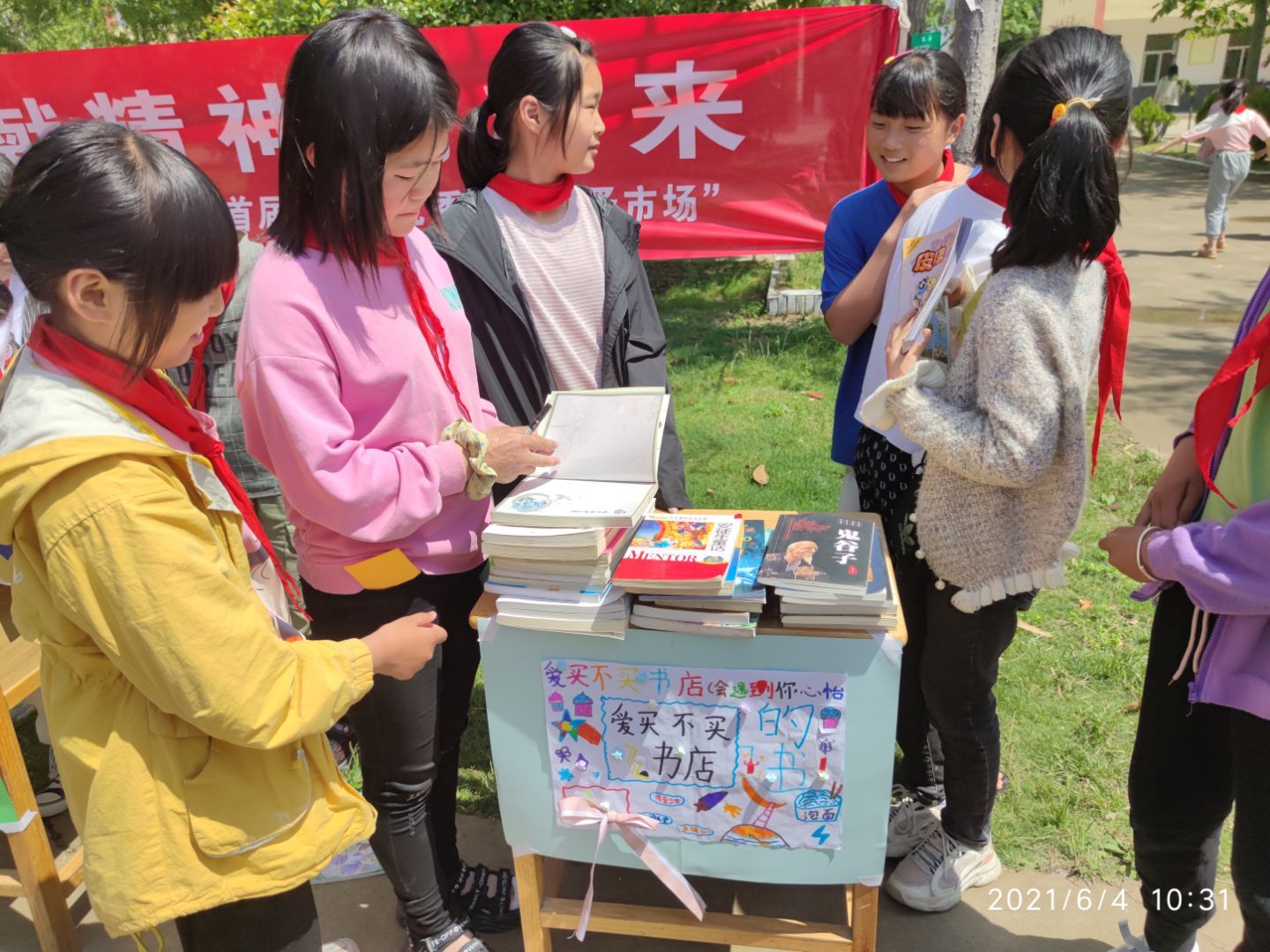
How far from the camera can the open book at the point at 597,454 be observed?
1.56 metres

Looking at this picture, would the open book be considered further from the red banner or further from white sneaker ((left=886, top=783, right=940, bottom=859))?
the red banner

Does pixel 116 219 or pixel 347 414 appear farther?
pixel 347 414

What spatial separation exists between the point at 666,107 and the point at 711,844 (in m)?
4.40

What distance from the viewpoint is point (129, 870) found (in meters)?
1.18

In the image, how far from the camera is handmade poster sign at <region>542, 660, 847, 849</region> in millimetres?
1573

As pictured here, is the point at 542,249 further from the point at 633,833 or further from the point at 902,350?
the point at 633,833

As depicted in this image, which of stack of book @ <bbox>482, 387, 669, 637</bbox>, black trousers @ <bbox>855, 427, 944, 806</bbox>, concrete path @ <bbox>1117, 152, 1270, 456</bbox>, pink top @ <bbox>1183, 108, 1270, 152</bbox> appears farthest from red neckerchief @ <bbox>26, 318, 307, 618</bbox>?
pink top @ <bbox>1183, 108, 1270, 152</bbox>

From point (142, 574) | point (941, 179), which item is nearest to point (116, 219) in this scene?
point (142, 574)

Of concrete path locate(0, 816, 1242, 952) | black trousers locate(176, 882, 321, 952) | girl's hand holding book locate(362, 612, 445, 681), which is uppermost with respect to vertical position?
girl's hand holding book locate(362, 612, 445, 681)

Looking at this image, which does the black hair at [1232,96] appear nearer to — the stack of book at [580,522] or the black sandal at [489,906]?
the stack of book at [580,522]

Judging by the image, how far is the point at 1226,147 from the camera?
832 cm

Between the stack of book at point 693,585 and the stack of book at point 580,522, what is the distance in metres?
0.04

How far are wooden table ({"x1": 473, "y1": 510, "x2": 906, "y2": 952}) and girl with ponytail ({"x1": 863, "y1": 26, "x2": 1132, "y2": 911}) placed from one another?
0.24 m
